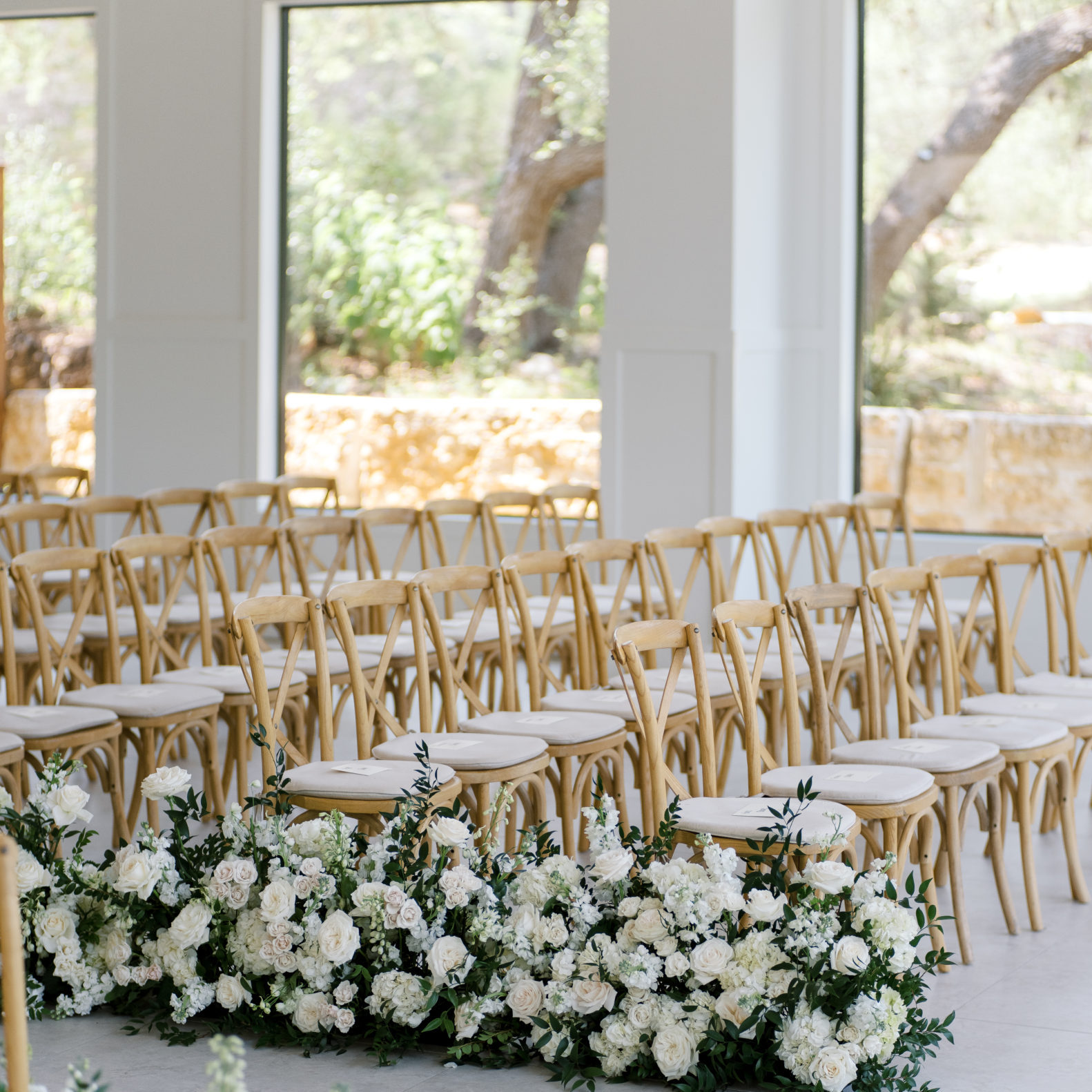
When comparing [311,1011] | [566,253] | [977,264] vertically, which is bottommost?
[311,1011]

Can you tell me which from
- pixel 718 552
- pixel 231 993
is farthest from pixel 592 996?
pixel 718 552

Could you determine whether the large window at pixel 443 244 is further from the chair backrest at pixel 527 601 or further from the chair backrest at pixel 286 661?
the chair backrest at pixel 286 661

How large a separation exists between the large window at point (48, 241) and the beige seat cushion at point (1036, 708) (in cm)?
648

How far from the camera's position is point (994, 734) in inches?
183

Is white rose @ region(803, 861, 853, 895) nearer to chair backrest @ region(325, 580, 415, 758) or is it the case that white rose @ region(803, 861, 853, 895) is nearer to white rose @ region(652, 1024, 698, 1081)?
white rose @ region(652, 1024, 698, 1081)

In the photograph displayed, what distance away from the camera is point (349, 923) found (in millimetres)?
3648

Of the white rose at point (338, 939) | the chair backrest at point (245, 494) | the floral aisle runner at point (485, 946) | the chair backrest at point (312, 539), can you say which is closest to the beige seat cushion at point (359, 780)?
the floral aisle runner at point (485, 946)

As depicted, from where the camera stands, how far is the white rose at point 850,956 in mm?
3342

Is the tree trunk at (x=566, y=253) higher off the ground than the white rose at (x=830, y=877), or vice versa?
the tree trunk at (x=566, y=253)

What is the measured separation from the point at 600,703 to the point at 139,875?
1.69 m

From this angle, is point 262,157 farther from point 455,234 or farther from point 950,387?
point 950,387

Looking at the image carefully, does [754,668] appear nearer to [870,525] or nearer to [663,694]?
[663,694]

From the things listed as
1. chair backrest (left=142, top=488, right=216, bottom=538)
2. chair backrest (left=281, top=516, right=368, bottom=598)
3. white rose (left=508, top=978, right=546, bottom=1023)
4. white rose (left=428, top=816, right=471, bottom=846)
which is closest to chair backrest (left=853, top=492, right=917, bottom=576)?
chair backrest (left=281, top=516, right=368, bottom=598)

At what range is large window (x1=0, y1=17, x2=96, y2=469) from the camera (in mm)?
10258
